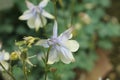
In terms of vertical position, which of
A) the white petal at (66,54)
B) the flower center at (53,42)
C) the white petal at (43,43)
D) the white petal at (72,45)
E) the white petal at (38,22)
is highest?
the white petal at (43,43)

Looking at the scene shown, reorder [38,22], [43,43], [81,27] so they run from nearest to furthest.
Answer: [43,43], [38,22], [81,27]

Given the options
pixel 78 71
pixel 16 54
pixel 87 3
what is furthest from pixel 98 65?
pixel 16 54

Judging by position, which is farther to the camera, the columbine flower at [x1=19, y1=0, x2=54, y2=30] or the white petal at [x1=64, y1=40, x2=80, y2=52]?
the columbine flower at [x1=19, y1=0, x2=54, y2=30]

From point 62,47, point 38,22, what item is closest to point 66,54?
point 62,47

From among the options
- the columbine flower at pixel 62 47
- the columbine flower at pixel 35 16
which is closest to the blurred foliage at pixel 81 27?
the columbine flower at pixel 35 16

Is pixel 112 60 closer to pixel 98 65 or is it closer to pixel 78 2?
pixel 98 65

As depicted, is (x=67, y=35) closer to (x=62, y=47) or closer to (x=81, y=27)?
(x=62, y=47)

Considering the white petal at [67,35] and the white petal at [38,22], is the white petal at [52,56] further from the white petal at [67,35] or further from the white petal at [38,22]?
the white petal at [38,22]

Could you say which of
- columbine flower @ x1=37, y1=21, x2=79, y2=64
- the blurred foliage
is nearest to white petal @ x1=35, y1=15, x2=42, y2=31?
columbine flower @ x1=37, y1=21, x2=79, y2=64

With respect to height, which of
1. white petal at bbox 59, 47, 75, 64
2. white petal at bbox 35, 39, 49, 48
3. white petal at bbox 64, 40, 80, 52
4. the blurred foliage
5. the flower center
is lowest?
the blurred foliage

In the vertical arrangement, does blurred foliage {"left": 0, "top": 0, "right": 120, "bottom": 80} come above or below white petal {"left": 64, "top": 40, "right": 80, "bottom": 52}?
below

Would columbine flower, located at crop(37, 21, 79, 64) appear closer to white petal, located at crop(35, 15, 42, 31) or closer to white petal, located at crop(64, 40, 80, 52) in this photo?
white petal, located at crop(64, 40, 80, 52)
